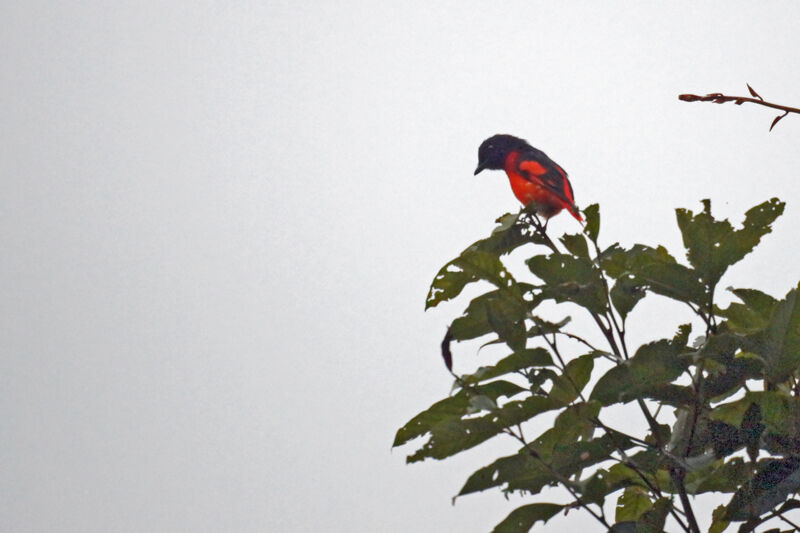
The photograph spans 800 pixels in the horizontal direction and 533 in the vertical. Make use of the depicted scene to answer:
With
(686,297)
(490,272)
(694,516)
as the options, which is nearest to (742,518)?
(694,516)

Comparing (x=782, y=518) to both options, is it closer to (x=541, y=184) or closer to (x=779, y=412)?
(x=779, y=412)

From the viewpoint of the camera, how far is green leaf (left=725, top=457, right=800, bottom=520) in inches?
71.4

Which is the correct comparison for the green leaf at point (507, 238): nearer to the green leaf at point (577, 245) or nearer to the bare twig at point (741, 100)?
the green leaf at point (577, 245)

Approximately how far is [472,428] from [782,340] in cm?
66

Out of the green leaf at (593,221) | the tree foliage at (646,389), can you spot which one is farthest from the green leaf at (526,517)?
the green leaf at (593,221)

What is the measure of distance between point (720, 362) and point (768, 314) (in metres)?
0.27

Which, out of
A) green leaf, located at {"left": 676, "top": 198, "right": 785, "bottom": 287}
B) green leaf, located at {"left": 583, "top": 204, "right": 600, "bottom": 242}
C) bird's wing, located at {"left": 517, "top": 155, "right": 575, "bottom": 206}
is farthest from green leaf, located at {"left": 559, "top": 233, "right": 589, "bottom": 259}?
A: bird's wing, located at {"left": 517, "top": 155, "right": 575, "bottom": 206}

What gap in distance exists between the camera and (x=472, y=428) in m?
1.89

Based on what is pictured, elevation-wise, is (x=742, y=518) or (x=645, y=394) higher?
(x=645, y=394)

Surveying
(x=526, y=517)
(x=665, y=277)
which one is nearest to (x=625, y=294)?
(x=665, y=277)

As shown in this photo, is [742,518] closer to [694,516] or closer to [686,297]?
[694,516]

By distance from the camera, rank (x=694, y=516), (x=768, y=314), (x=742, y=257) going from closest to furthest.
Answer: (x=694, y=516)
(x=742, y=257)
(x=768, y=314)

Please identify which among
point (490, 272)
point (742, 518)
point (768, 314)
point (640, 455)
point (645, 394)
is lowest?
point (742, 518)

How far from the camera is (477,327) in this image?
2.05 meters
